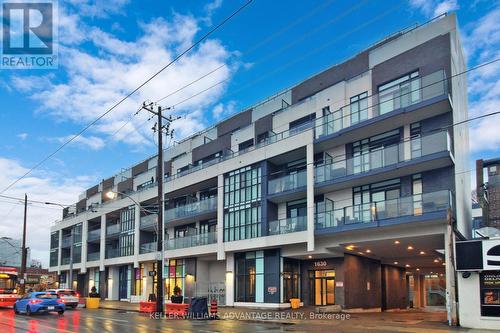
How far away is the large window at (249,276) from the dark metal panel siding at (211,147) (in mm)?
10588

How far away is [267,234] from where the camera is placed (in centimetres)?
3394

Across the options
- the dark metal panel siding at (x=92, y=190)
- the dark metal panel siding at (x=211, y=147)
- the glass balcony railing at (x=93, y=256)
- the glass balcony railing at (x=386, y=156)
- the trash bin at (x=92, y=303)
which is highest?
the dark metal panel siding at (x=211, y=147)

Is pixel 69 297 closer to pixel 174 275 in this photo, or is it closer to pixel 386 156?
pixel 174 275

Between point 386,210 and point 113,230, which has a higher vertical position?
point 386,210

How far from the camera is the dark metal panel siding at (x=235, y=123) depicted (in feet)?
142

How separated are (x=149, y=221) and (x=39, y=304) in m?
19.6

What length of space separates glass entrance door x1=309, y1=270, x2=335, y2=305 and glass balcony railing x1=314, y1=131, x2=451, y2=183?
7561 millimetres

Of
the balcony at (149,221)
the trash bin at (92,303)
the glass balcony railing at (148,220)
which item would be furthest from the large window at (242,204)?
the trash bin at (92,303)

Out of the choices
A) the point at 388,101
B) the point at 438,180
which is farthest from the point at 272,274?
the point at 388,101

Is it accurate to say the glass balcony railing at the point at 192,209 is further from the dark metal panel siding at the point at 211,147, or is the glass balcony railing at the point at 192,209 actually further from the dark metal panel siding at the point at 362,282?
the dark metal panel siding at the point at 362,282

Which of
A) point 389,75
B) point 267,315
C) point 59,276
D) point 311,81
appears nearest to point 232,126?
point 311,81

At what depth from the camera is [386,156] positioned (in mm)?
27766

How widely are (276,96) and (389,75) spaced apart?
1250 cm

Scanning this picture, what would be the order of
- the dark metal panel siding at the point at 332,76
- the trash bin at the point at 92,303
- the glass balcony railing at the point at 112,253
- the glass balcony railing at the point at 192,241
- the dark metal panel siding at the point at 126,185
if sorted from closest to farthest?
1. the dark metal panel siding at the point at 332,76
2. the glass balcony railing at the point at 192,241
3. the trash bin at the point at 92,303
4. the glass balcony railing at the point at 112,253
5. the dark metal panel siding at the point at 126,185
